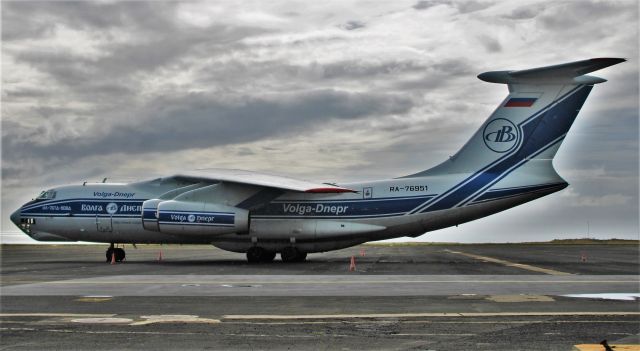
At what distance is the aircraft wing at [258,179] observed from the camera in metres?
25.7

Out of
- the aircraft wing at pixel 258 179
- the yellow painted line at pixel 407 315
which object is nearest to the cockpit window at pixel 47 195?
the aircraft wing at pixel 258 179

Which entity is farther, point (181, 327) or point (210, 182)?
point (210, 182)

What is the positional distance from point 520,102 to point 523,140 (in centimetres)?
161

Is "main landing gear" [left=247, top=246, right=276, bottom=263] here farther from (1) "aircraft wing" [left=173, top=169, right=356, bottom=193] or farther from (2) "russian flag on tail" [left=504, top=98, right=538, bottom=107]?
(2) "russian flag on tail" [left=504, top=98, right=538, bottom=107]

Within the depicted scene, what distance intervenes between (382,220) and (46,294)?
15.4 m

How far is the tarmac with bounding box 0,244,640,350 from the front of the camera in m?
9.23

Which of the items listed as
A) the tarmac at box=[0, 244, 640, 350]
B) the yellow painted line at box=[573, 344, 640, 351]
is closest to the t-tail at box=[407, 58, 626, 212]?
the tarmac at box=[0, 244, 640, 350]

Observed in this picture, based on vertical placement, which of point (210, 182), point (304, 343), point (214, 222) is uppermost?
point (210, 182)

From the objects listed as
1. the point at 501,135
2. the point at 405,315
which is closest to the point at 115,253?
the point at 501,135

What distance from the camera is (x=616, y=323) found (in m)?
10.5

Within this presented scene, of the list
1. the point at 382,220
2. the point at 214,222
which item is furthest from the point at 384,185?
the point at 214,222

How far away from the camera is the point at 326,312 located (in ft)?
39.9

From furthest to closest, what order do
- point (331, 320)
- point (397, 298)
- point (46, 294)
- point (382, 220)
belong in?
point (382, 220), point (46, 294), point (397, 298), point (331, 320)

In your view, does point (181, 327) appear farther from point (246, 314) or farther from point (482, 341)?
point (482, 341)
